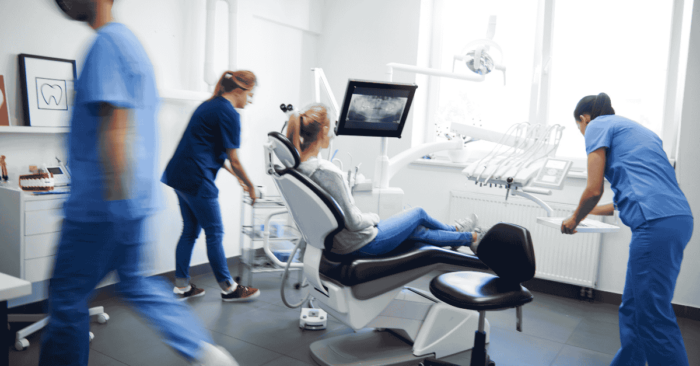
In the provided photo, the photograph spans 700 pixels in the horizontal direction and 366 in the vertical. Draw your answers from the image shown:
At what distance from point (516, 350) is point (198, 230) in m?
1.87

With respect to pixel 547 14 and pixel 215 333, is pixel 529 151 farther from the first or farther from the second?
pixel 215 333

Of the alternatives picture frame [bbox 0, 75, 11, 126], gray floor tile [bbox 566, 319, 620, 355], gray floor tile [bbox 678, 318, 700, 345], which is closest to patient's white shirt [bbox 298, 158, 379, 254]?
gray floor tile [bbox 566, 319, 620, 355]

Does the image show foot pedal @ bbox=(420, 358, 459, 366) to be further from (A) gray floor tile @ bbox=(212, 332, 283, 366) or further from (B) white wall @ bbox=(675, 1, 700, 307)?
(B) white wall @ bbox=(675, 1, 700, 307)

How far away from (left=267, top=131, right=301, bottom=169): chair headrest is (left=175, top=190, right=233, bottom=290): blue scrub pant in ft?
2.69

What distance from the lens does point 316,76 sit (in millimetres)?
3062

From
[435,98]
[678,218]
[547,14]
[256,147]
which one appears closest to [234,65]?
[256,147]

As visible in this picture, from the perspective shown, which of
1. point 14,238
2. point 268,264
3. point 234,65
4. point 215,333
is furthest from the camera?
point 234,65

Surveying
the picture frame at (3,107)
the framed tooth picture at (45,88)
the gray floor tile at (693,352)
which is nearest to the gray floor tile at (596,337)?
the gray floor tile at (693,352)

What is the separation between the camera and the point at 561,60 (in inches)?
152

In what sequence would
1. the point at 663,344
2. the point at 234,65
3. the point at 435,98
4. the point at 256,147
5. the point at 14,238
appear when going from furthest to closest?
1. the point at 435,98
2. the point at 256,147
3. the point at 234,65
4. the point at 14,238
5. the point at 663,344

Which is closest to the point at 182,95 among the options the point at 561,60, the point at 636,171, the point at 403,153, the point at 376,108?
the point at 376,108

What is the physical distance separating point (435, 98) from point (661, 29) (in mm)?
1689

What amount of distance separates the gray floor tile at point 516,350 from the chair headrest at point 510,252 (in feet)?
2.17

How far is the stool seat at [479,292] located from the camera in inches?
70.4
